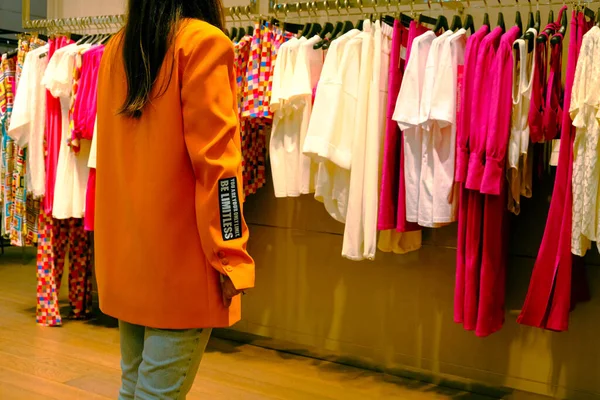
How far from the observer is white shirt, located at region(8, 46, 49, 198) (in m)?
3.86

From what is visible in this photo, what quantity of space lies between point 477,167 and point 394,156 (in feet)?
1.29

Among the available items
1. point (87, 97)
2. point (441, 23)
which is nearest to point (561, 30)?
point (441, 23)

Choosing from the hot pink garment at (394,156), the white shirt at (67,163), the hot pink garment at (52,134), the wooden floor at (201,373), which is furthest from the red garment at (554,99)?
the hot pink garment at (52,134)

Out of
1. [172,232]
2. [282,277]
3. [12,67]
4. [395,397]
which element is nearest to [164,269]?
[172,232]

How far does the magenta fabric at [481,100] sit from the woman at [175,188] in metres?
1.30

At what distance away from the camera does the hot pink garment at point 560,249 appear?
8.03ft

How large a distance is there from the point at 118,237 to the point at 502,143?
1.50 metres

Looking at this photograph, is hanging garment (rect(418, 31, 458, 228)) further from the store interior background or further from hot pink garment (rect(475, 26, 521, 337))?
the store interior background

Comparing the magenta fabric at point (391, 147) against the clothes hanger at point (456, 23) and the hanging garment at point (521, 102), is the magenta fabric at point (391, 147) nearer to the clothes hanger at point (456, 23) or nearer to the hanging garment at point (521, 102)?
the clothes hanger at point (456, 23)

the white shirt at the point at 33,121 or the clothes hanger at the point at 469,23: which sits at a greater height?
the clothes hanger at the point at 469,23

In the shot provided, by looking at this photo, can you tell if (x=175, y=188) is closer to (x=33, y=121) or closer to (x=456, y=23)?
(x=456, y=23)

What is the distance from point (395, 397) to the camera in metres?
2.96

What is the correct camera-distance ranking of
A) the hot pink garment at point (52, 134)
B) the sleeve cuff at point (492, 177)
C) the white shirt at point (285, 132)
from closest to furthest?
the sleeve cuff at point (492, 177), the white shirt at point (285, 132), the hot pink garment at point (52, 134)

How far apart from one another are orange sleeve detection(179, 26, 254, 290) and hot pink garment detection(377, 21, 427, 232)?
4.65ft
